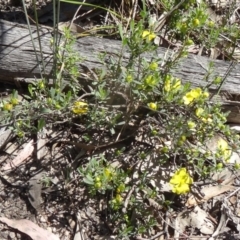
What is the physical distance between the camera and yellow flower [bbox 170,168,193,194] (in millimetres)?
2428

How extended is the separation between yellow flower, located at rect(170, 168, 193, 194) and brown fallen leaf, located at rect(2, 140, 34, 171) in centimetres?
81

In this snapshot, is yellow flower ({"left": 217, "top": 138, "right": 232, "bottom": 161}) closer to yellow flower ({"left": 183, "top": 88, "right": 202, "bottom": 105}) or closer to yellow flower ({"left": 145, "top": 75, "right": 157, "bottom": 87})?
yellow flower ({"left": 183, "top": 88, "right": 202, "bottom": 105})

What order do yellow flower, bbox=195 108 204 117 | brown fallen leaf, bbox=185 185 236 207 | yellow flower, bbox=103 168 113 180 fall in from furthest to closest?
brown fallen leaf, bbox=185 185 236 207 < yellow flower, bbox=195 108 204 117 < yellow flower, bbox=103 168 113 180

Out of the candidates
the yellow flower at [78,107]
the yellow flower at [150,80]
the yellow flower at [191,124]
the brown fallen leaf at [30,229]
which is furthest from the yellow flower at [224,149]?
the brown fallen leaf at [30,229]

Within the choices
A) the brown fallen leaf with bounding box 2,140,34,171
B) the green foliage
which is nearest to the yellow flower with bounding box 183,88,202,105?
the green foliage

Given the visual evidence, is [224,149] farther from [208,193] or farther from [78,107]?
[78,107]

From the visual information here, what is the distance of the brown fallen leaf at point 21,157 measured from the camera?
2730 millimetres

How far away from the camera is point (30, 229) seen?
253cm

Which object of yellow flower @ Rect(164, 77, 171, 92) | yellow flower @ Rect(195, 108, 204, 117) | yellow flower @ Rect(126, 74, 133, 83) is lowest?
yellow flower @ Rect(195, 108, 204, 117)

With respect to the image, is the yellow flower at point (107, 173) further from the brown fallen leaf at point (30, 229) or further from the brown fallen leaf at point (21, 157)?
the brown fallen leaf at point (21, 157)


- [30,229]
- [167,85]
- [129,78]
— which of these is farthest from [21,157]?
[167,85]

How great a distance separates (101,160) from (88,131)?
0.30 meters

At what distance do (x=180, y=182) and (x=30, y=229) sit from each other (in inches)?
29.9

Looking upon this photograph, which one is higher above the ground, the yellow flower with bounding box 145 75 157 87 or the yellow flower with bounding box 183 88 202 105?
the yellow flower with bounding box 145 75 157 87
